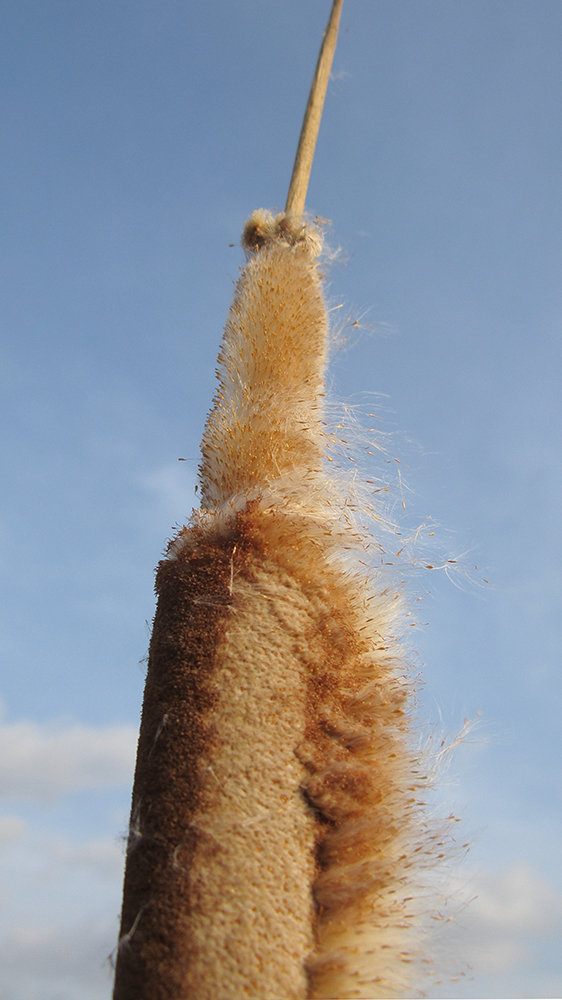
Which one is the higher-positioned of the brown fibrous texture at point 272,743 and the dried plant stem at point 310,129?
the dried plant stem at point 310,129

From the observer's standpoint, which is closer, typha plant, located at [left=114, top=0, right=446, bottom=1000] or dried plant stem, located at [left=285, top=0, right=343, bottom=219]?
typha plant, located at [left=114, top=0, right=446, bottom=1000]

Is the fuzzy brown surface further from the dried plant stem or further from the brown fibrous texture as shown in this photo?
the dried plant stem

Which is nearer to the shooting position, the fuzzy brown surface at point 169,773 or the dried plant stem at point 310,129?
the fuzzy brown surface at point 169,773

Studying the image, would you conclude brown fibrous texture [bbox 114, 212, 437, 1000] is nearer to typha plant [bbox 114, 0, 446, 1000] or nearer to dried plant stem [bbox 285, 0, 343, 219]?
typha plant [bbox 114, 0, 446, 1000]

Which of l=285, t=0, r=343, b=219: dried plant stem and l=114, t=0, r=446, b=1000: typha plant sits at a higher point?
l=285, t=0, r=343, b=219: dried plant stem

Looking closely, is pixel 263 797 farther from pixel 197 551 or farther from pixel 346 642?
pixel 197 551

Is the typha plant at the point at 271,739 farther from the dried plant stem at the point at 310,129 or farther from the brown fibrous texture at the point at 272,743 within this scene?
the dried plant stem at the point at 310,129

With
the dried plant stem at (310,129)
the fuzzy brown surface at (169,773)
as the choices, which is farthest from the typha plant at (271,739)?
the dried plant stem at (310,129)

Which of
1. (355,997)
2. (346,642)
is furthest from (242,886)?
(346,642)

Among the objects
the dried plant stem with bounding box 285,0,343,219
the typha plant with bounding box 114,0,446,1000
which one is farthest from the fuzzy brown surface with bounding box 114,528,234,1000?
the dried plant stem with bounding box 285,0,343,219
